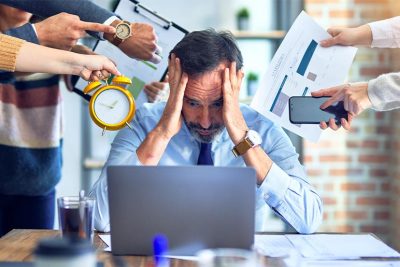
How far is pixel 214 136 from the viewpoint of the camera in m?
2.22

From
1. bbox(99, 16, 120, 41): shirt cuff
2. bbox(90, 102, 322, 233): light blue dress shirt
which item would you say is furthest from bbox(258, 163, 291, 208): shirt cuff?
bbox(99, 16, 120, 41): shirt cuff

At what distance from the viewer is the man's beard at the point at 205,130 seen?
7.20 feet

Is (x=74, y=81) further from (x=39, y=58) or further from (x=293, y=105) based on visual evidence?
(x=293, y=105)

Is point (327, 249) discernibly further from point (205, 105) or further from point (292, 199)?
point (205, 105)

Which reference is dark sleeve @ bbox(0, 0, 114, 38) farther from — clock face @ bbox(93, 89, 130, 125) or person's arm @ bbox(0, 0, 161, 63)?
clock face @ bbox(93, 89, 130, 125)

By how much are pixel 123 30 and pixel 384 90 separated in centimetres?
87

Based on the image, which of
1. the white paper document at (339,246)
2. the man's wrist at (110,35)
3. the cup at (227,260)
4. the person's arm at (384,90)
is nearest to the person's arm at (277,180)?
the white paper document at (339,246)

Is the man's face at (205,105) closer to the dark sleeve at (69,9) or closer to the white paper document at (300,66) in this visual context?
the white paper document at (300,66)

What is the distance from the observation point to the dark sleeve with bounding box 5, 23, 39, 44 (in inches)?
83.0

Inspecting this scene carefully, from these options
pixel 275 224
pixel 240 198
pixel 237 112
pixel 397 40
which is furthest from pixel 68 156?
pixel 240 198

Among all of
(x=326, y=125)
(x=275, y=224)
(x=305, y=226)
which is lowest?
(x=275, y=224)

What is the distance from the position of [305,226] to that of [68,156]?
2058 millimetres

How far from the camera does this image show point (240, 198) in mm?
1537

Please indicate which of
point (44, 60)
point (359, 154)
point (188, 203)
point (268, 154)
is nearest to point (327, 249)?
point (188, 203)
